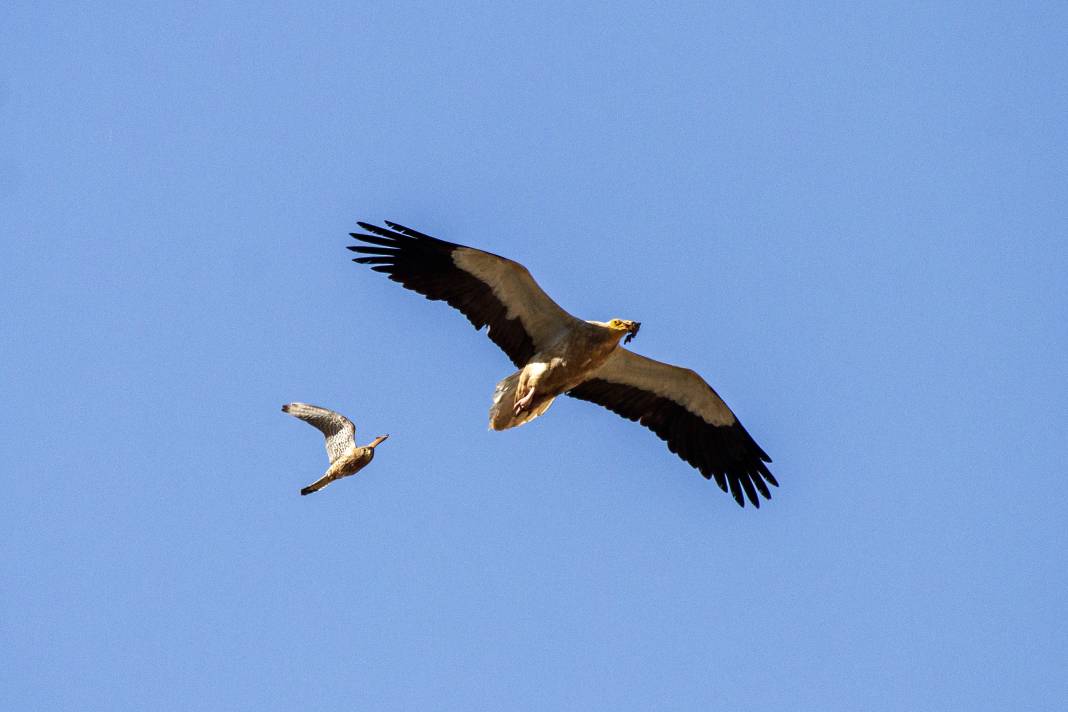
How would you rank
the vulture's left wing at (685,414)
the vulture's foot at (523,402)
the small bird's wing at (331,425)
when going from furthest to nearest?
the vulture's left wing at (685,414), the small bird's wing at (331,425), the vulture's foot at (523,402)

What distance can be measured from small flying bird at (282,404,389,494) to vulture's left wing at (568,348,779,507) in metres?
2.55

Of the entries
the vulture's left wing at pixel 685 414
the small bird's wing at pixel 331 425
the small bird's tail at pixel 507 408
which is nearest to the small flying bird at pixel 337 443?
the small bird's wing at pixel 331 425

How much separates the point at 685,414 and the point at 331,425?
159 inches

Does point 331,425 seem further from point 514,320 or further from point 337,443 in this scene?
point 514,320

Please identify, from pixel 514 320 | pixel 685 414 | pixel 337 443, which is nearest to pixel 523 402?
pixel 514 320

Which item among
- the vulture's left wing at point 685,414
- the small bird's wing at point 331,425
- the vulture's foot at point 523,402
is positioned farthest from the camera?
the vulture's left wing at point 685,414

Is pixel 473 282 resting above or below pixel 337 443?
above

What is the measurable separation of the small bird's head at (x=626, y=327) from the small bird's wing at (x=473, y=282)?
426mm

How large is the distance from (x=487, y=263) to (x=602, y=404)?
2408mm

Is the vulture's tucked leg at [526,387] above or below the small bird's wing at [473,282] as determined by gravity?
below

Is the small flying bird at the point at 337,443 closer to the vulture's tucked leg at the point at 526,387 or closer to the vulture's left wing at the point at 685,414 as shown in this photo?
the vulture's tucked leg at the point at 526,387

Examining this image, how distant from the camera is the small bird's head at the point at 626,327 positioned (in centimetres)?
1409

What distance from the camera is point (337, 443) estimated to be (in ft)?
47.9

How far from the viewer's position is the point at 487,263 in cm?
1415
